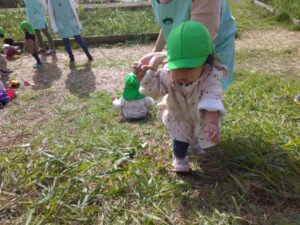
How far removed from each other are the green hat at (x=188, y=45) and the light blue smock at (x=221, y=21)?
0.34 metres

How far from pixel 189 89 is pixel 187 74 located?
0.19 meters

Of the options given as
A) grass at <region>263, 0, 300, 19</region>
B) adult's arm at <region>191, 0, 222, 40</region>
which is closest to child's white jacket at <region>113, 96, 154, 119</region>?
adult's arm at <region>191, 0, 222, 40</region>

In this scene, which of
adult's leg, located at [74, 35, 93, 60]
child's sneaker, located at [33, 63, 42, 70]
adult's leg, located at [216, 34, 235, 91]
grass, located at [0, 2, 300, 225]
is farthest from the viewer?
adult's leg, located at [74, 35, 93, 60]

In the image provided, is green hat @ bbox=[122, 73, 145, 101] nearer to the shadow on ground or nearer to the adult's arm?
the shadow on ground

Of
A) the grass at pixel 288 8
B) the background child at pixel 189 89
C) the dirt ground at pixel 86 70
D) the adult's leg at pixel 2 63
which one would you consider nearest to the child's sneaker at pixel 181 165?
the background child at pixel 189 89

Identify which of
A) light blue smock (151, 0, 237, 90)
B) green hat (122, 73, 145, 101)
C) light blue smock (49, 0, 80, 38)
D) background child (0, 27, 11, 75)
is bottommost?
background child (0, 27, 11, 75)

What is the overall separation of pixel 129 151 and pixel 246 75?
2.41 metres

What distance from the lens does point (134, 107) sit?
3625 mm

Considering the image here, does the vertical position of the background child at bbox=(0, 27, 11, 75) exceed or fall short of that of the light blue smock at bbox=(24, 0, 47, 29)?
it falls short

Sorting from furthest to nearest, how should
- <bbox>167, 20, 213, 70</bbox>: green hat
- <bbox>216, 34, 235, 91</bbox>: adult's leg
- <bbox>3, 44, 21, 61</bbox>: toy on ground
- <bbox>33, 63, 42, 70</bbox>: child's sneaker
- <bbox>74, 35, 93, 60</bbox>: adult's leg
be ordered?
<bbox>3, 44, 21, 61</bbox>: toy on ground < <bbox>74, 35, 93, 60</bbox>: adult's leg < <bbox>33, 63, 42, 70</bbox>: child's sneaker < <bbox>216, 34, 235, 91</bbox>: adult's leg < <bbox>167, 20, 213, 70</bbox>: green hat

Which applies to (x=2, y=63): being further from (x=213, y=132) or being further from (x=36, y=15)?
(x=213, y=132)

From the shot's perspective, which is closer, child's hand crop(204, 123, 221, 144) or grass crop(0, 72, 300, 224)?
child's hand crop(204, 123, 221, 144)

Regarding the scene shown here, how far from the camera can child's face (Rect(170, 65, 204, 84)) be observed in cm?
206

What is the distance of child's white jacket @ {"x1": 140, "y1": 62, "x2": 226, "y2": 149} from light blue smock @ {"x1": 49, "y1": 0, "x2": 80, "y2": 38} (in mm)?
3802
